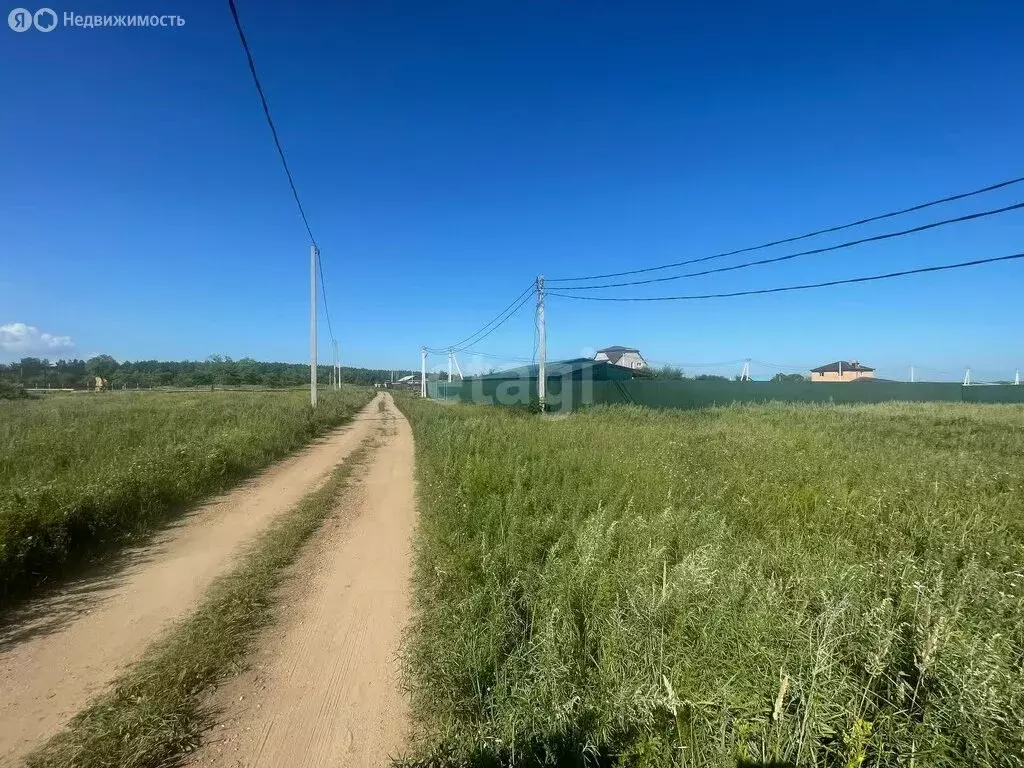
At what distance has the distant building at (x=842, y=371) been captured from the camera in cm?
6072

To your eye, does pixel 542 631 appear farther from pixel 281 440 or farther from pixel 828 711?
pixel 281 440

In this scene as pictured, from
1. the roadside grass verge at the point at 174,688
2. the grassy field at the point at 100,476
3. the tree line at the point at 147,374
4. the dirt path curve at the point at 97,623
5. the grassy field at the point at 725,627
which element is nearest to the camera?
the grassy field at the point at 725,627

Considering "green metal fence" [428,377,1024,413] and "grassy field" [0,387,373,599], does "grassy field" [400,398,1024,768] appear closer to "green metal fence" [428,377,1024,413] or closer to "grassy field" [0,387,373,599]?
"grassy field" [0,387,373,599]

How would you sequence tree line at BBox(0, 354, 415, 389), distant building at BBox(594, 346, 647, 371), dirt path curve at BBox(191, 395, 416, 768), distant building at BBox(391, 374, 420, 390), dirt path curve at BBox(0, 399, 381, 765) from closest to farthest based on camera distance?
dirt path curve at BBox(191, 395, 416, 768)
dirt path curve at BBox(0, 399, 381, 765)
tree line at BBox(0, 354, 415, 389)
distant building at BBox(594, 346, 647, 371)
distant building at BBox(391, 374, 420, 390)

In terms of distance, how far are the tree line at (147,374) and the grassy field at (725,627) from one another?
3109 centimetres

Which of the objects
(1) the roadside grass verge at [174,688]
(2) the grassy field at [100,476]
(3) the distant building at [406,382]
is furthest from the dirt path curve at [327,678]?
(3) the distant building at [406,382]

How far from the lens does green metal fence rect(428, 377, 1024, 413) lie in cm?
2250

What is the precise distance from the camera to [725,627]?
2.40 m

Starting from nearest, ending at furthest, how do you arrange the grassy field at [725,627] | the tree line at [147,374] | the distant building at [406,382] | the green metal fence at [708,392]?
the grassy field at [725,627] < the green metal fence at [708,392] < the tree line at [147,374] < the distant building at [406,382]

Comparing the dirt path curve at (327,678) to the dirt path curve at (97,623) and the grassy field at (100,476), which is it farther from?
the grassy field at (100,476)

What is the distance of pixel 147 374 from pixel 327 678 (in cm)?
7504

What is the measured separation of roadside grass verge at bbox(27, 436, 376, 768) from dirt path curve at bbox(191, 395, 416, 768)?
13 cm

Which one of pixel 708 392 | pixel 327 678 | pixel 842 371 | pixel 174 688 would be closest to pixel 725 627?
pixel 327 678

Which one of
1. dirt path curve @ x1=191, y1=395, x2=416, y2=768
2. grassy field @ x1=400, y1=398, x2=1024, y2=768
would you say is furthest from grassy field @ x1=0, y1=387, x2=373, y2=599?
grassy field @ x1=400, y1=398, x2=1024, y2=768
